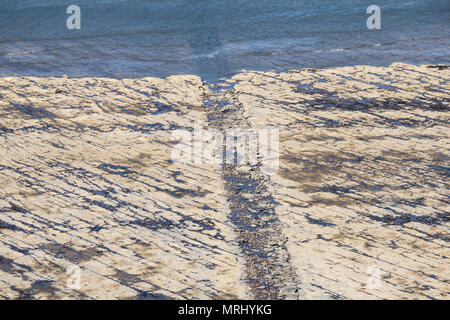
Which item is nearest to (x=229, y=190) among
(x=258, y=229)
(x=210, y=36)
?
(x=258, y=229)

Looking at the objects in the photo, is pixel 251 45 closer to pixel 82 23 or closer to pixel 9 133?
pixel 82 23

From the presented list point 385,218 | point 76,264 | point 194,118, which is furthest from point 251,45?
point 76,264

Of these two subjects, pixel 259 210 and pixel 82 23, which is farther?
pixel 82 23

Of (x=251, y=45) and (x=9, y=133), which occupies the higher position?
(x=251, y=45)

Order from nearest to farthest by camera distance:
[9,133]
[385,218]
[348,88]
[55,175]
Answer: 1. [385,218]
2. [55,175]
3. [9,133]
4. [348,88]
